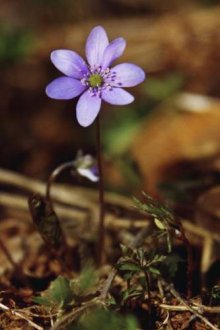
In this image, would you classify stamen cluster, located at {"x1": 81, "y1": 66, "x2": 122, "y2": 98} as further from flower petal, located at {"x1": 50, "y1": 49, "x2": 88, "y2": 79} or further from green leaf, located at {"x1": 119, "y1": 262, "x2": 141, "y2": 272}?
green leaf, located at {"x1": 119, "y1": 262, "x2": 141, "y2": 272}

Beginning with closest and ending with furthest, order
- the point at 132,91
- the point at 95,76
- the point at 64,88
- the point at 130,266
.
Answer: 1. the point at 130,266
2. the point at 64,88
3. the point at 95,76
4. the point at 132,91

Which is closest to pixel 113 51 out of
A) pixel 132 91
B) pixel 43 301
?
pixel 43 301

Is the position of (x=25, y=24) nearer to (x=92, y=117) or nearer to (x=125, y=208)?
(x=125, y=208)

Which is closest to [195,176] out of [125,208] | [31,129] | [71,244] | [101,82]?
[125,208]

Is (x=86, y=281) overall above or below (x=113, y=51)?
below

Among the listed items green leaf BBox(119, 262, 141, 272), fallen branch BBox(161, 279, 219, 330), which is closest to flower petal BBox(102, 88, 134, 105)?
green leaf BBox(119, 262, 141, 272)

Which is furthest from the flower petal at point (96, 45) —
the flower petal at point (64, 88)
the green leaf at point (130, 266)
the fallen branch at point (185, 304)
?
the fallen branch at point (185, 304)

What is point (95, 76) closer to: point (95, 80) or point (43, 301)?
point (95, 80)

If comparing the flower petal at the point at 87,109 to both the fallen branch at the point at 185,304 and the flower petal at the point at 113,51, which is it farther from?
the fallen branch at the point at 185,304
